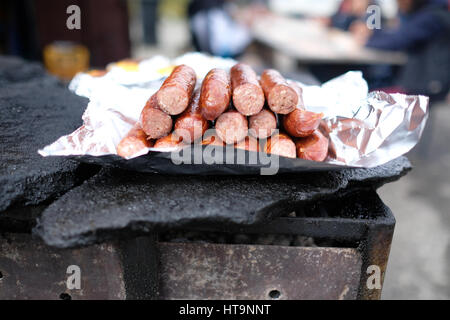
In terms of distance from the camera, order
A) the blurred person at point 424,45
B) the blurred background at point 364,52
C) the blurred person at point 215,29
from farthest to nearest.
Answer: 1. the blurred person at point 215,29
2. the blurred person at point 424,45
3. the blurred background at point 364,52

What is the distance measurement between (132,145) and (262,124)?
1.86 feet

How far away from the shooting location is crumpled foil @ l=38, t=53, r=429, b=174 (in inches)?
62.9

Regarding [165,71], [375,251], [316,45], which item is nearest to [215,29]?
[316,45]

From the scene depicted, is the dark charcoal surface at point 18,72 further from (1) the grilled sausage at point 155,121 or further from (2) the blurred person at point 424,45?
(2) the blurred person at point 424,45

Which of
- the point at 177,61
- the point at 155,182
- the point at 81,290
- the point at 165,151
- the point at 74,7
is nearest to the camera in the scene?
the point at 165,151

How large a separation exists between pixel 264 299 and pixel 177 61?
1.91m

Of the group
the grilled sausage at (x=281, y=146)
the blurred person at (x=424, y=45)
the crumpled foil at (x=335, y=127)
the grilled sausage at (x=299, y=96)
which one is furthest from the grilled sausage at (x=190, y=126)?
the blurred person at (x=424, y=45)

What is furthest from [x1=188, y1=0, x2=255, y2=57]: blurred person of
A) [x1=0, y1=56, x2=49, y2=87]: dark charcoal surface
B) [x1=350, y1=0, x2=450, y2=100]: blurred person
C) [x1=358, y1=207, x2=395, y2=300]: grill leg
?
[x1=358, y1=207, x2=395, y2=300]: grill leg

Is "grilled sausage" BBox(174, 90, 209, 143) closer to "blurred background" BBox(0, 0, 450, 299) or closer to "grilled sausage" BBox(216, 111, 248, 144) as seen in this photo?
"grilled sausage" BBox(216, 111, 248, 144)

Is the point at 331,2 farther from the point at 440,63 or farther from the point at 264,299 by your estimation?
the point at 264,299

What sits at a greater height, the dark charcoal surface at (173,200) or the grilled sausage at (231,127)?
the grilled sausage at (231,127)

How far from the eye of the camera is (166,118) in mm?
1601

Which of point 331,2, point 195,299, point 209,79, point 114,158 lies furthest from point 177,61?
point 331,2

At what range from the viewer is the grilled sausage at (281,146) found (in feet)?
5.14
